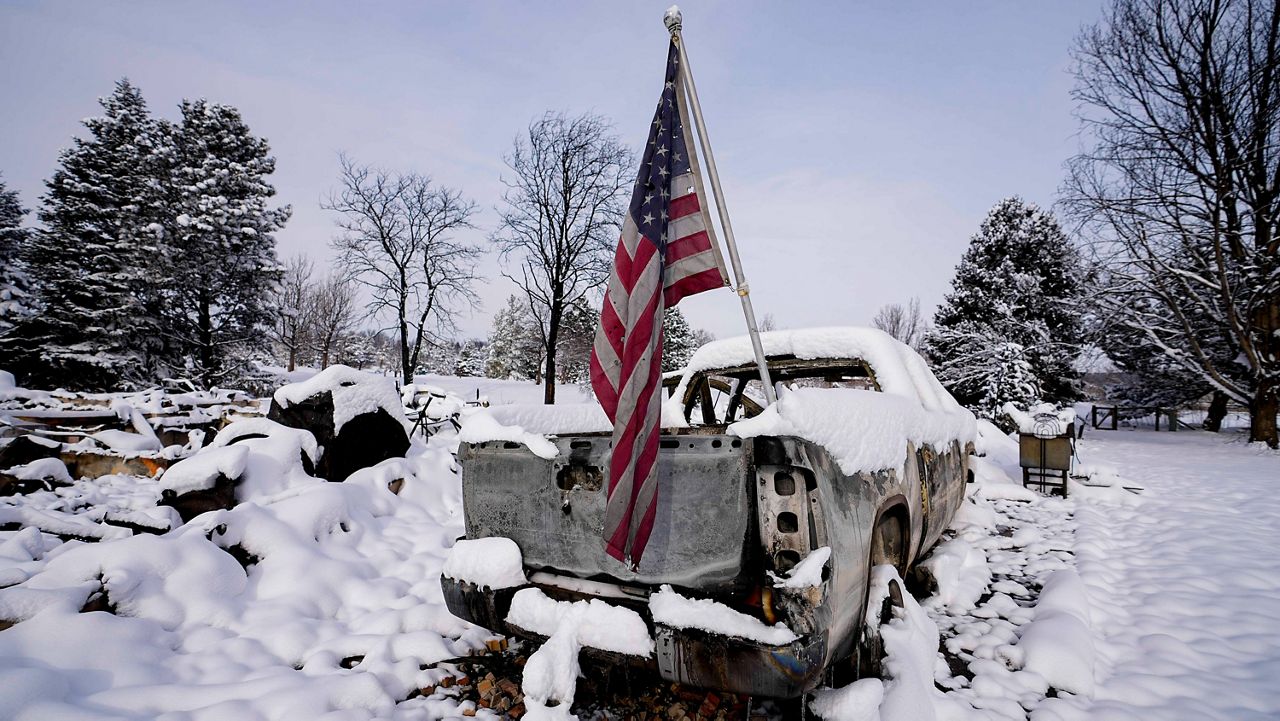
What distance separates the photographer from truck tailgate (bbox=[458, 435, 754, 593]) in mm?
2172

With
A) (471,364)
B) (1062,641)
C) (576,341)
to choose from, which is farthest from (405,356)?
(471,364)

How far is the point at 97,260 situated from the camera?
20938 mm

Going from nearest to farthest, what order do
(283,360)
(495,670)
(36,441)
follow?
(495,670) → (36,441) → (283,360)

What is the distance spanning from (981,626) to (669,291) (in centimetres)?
294

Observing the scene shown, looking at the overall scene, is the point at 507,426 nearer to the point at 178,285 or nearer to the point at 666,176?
Result: the point at 666,176

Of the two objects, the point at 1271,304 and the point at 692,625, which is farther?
the point at 1271,304

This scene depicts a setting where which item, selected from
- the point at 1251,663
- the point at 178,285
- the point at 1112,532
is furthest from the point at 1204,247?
the point at 178,285

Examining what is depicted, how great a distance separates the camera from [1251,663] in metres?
2.85

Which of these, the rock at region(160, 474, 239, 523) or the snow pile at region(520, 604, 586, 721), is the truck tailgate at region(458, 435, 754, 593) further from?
the rock at region(160, 474, 239, 523)

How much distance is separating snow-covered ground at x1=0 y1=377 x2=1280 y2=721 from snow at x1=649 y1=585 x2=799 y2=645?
66cm

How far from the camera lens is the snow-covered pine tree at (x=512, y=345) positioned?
53.5 m

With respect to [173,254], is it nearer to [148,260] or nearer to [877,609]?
[148,260]

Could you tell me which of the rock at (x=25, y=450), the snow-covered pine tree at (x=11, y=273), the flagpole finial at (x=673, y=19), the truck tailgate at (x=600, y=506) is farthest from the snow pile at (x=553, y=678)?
the snow-covered pine tree at (x=11, y=273)

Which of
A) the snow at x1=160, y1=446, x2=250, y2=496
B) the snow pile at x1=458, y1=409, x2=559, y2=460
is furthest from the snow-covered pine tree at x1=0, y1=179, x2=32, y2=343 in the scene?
the snow pile at x1=458, y1=409, x2=559, y2=460
